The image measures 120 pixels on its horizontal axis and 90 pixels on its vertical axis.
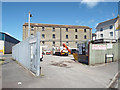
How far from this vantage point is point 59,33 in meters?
37.1

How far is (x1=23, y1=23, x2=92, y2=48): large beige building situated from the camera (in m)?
35.2

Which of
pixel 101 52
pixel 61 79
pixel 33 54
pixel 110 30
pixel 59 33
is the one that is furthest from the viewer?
pixel 59 33

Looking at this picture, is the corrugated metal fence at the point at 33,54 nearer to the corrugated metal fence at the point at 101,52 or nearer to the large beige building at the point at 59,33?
the corrugated metal fence at the point at 101,52

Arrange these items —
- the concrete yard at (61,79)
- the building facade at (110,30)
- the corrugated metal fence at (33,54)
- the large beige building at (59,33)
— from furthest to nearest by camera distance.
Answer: the large beige building at (59,33)
the building facade at (110,30)
the corrugated metal fence at (33,54)
the concrete yard at (61,79)

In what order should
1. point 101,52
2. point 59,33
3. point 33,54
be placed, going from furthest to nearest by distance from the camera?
point 59,33 < point 101,52 < point 33,54

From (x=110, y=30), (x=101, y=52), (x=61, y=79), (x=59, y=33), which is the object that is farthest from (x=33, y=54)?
(x=110, y=30)

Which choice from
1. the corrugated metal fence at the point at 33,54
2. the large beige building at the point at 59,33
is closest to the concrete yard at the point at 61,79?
the corrugated metal fence at the point at 33,54

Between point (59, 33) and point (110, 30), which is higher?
point (110, 30)

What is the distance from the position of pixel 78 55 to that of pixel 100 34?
28.6 m

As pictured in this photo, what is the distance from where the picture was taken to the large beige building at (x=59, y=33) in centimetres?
3522

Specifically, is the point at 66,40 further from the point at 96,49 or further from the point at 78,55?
the point at 96,49

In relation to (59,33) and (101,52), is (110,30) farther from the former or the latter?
(101,52)

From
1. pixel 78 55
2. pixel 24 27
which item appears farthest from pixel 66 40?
pixel 78 55

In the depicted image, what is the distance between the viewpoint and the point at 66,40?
37406 mm
